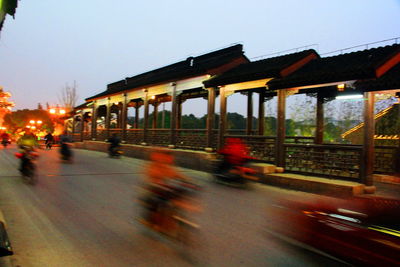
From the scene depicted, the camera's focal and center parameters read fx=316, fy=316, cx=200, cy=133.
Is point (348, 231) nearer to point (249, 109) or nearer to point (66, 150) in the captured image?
point (249, 109)

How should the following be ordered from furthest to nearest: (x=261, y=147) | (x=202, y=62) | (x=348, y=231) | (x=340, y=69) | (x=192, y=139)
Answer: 1. (x=202, y=62)
2. (x=192, y=139)
3. (x=261, y=147)
4. (x=340, y=69)
5. (x=348, y=231)

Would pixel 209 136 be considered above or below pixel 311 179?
above

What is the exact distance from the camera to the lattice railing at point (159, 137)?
60.3 feet

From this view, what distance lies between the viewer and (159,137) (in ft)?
62.4

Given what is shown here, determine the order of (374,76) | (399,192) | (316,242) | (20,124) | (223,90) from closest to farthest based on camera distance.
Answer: (316,242), (374,76), (399,192), (223,90), (20,124)

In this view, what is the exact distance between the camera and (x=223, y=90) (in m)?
14.4

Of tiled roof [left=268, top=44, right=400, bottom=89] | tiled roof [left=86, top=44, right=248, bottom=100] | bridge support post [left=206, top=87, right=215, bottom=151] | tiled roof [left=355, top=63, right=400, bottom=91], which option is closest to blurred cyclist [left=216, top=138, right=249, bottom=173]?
tiled roof [left=268, top=44, right=400, bottom=89]

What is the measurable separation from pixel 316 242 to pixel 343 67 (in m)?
7.73

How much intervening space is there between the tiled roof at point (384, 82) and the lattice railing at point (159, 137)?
1104cm

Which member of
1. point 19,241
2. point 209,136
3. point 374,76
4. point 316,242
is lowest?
point 19,241

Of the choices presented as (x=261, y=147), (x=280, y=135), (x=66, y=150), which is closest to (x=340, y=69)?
(x=280, y=135)

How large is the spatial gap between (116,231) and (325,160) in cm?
751

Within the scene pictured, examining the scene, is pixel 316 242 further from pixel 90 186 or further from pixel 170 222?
pixel 90 186

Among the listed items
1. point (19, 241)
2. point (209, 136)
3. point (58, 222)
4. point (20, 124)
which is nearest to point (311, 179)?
point (209, 136)
